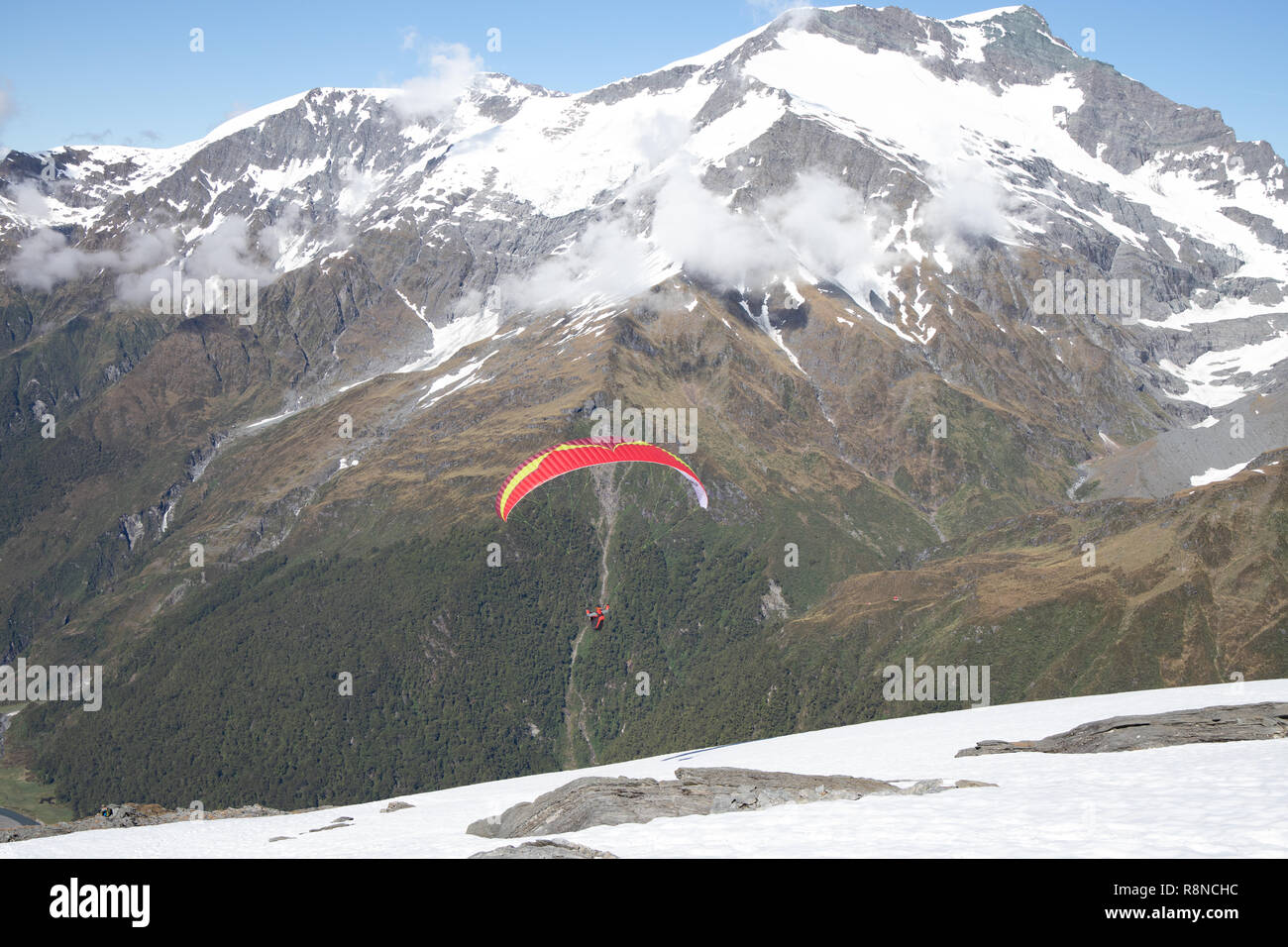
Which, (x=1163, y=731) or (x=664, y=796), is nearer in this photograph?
(x=664, y=796)

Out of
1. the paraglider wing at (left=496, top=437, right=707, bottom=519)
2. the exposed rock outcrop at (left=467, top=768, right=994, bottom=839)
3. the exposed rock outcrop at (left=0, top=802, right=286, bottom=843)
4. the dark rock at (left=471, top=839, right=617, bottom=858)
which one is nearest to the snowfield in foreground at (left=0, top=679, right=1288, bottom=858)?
the dark rock at (left=471, top=839, right=617, bottom=858)

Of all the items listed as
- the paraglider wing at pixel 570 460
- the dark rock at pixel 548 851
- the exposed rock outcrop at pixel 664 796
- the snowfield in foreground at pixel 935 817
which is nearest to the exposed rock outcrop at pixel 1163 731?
the snowfield in foreground at pixel 935 817

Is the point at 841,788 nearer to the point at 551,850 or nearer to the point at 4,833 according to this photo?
the point at 551,850

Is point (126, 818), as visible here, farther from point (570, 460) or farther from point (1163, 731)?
point (1163, 731)

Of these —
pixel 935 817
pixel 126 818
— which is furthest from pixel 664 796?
pixel 126 818

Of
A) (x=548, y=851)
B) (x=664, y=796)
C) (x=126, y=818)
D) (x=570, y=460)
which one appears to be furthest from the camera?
(x=570, y=460)

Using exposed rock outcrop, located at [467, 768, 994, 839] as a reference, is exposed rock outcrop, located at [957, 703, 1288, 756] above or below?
above

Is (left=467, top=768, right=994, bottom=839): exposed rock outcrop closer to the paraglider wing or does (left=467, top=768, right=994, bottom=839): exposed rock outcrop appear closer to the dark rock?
the dark rock

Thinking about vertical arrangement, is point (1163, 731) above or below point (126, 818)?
above
